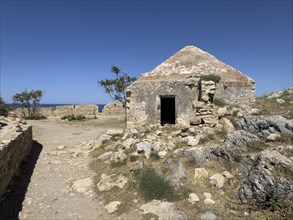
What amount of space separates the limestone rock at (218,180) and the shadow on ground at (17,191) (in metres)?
4.85

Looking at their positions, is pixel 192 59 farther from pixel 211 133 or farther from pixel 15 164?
pixel 15 164

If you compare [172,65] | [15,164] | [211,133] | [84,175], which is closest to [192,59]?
[172,65]

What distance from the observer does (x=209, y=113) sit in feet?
31.0

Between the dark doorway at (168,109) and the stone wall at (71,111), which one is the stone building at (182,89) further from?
the stone wall at (71,111)

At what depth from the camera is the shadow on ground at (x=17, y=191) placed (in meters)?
5.48

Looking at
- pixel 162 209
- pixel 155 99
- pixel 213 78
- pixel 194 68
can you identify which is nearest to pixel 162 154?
pixel 162 209

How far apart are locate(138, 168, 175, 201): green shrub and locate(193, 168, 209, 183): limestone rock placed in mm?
714

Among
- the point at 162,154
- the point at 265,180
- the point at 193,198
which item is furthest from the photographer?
the point at 162,154

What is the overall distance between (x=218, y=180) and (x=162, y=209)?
1.67 metres

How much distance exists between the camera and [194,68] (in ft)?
47.9

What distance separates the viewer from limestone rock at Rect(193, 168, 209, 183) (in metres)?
6.07

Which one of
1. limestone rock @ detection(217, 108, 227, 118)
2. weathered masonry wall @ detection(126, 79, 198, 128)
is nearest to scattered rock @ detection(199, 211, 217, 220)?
limestone rock @ detection(217, 108, 227, 118)

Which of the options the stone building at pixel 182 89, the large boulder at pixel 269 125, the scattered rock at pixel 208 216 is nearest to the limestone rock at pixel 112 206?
the scattered rock at pixel 208 216

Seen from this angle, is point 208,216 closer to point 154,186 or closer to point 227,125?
point 154,186
